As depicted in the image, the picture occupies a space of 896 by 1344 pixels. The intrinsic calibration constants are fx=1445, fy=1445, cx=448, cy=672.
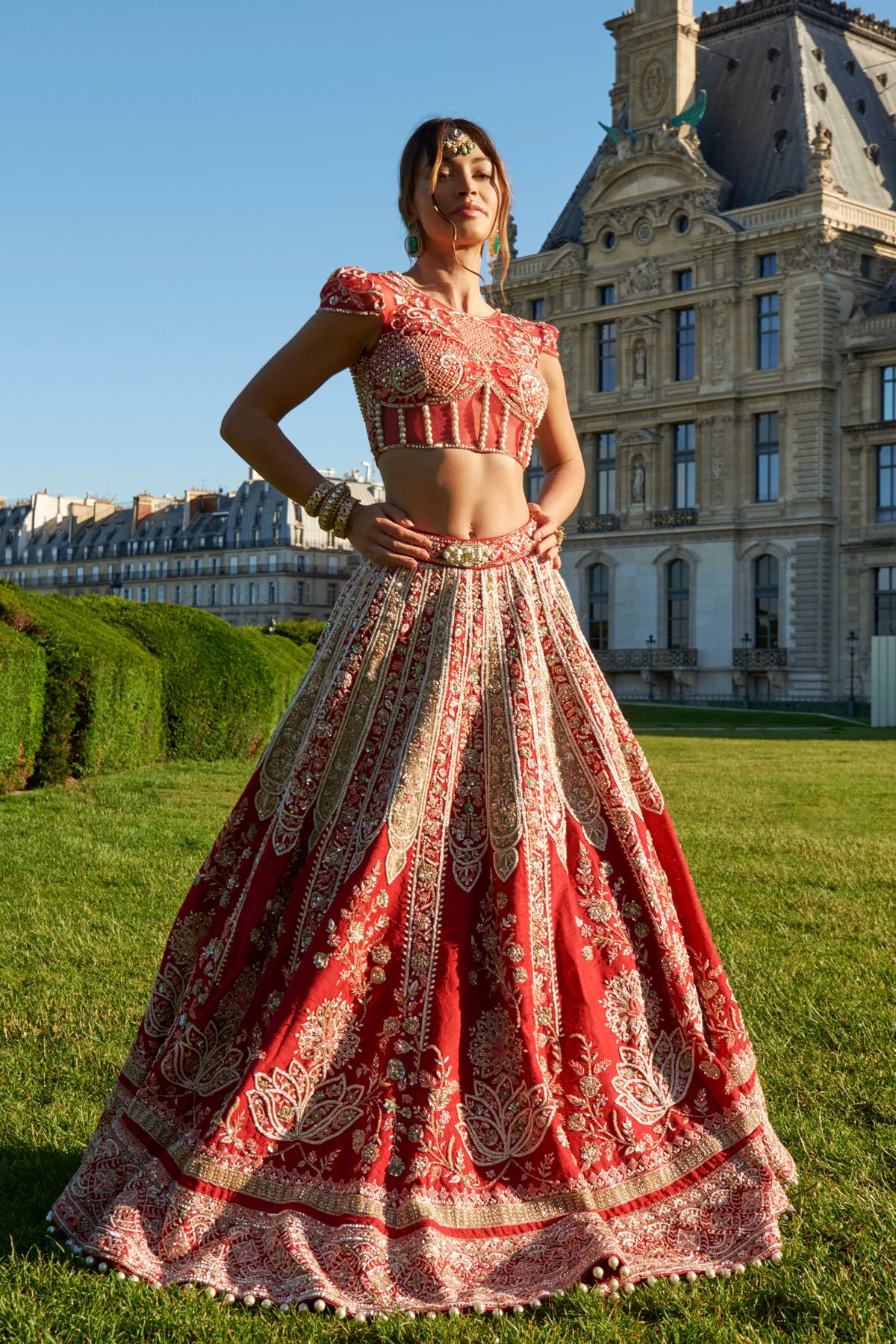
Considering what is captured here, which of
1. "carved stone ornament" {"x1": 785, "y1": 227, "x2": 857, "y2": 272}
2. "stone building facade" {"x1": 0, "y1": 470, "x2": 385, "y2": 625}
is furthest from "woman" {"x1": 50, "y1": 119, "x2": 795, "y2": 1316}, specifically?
"stone building facade" {"x1": 0, "y1": 470, "x2": 385, "y2": 625}

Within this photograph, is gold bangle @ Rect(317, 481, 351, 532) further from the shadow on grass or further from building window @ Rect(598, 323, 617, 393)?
building window @ Rect(598, 323, 617, 393)

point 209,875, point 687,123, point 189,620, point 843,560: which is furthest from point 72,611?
point 687,123

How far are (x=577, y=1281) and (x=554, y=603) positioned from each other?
1458 mm

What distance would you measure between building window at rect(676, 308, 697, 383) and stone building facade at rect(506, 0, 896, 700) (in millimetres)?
88

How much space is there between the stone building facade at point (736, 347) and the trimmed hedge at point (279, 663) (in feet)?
86.9

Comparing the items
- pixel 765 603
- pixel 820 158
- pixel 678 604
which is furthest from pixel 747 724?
pixel 820 158

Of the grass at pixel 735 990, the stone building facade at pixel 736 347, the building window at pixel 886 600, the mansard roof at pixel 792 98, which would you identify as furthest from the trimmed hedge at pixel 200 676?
the mansard roof at pixel 792 98

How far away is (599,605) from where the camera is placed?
50.9 m

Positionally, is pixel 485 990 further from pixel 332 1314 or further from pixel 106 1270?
pixel 106 1270

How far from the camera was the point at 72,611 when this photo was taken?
13688 mm

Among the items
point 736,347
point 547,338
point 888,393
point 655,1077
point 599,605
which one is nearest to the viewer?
point 655,1077

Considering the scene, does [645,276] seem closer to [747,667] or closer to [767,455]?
[767,455]

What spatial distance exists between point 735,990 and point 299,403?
296cm

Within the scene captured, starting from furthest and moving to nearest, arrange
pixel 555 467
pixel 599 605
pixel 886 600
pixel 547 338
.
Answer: pixel 599 605 → pixel 886 600 → pixel 555 467 → pixel 547 338
